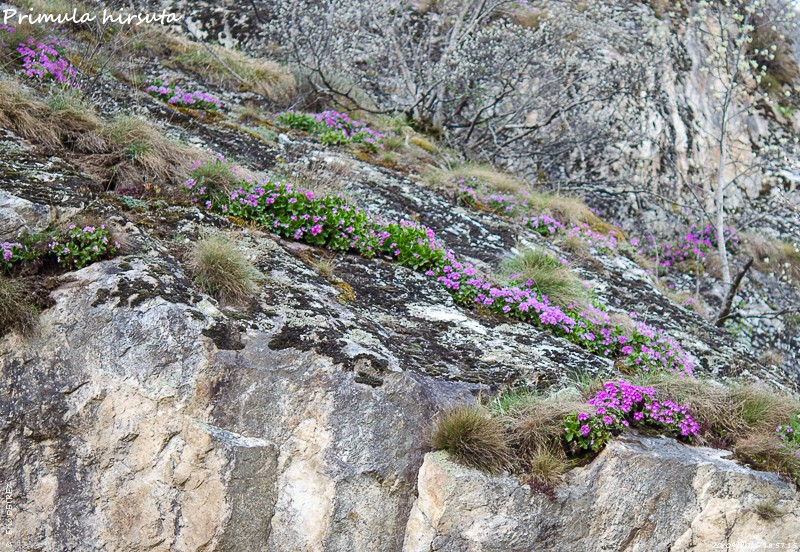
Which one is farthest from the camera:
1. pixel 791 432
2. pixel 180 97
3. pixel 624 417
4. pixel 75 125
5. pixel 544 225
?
pixel 180 97

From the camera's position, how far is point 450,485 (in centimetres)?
371

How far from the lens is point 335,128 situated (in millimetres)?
9867

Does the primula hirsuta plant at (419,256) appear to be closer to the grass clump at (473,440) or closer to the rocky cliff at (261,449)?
the rocky cliff at (261,449)

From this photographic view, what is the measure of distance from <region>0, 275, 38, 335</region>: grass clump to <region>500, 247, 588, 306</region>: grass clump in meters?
3.97

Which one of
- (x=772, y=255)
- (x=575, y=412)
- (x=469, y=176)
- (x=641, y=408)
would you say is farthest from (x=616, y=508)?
(x=772, y=255)

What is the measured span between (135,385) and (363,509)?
1407 mm

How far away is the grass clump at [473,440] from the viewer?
3.80 meters

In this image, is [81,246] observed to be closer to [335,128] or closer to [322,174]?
[322,174]

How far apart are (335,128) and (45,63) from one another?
3.75 metres

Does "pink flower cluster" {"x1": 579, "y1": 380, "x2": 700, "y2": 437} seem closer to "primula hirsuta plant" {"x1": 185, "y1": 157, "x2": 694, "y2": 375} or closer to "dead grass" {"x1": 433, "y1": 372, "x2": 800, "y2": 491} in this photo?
"dead grass" {"x1": 433, "y1": 372, "x2": 800, "y2": 491}

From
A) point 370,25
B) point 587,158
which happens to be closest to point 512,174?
point 587,158

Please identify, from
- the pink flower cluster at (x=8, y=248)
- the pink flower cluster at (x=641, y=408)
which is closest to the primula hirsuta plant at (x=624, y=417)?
the pink flower cluster at (x=641, y=408)

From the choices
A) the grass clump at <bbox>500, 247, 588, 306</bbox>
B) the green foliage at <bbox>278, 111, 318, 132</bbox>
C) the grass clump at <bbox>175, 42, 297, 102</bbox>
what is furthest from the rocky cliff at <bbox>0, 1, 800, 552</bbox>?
the grass clump at <bbox>175, 42, 297, 102</bbox>

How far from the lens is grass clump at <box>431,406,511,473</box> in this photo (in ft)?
12.5
